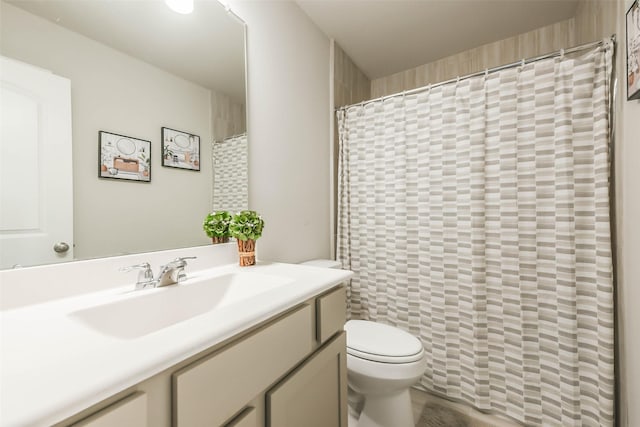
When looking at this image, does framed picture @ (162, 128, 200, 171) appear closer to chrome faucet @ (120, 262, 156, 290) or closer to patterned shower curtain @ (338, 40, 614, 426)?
chrome faucet @ (120, 262, 156, 290)

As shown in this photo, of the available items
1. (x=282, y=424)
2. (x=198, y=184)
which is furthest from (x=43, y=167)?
(x=282, y=424)

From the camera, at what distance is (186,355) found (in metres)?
0.48

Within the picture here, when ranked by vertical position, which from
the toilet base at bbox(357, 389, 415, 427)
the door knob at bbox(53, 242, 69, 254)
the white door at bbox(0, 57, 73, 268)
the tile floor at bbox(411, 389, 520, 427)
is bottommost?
the tile floor at bbox(411, 389, 520, 427)

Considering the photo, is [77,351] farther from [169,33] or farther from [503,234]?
[503,234]

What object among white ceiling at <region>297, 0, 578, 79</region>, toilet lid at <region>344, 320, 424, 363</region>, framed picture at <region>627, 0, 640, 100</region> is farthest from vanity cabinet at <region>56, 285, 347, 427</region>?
white ceiling at <region>297, 0, 578, 79</region>

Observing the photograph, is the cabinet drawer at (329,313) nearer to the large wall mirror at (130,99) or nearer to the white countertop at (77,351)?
the white countertop at (77,351)

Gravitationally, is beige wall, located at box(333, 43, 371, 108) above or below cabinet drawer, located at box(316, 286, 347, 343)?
above

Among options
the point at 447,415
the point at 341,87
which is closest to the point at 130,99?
the point at 341,87

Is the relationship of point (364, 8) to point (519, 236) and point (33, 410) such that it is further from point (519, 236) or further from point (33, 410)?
point (33, 410)

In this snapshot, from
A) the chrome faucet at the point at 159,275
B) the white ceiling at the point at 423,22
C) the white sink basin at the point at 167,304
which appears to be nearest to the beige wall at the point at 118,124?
the chrome faucet at the point at 159,275

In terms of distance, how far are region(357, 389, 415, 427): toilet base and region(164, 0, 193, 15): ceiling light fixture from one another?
72.2 inches

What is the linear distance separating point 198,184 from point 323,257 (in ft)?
3.42

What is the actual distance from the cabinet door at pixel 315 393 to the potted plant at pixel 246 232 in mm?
493

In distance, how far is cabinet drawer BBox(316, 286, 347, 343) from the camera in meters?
0.88
